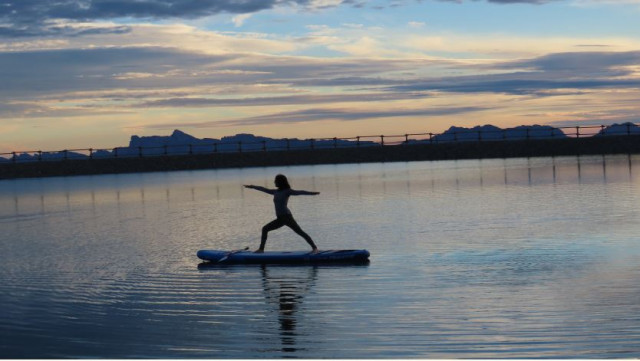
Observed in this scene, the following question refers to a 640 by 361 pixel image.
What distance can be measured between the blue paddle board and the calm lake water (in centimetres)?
34

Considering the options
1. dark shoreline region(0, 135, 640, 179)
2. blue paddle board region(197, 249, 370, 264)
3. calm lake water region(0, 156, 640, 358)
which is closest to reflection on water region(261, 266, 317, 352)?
calm lake water region(0, 156, 640, 358)

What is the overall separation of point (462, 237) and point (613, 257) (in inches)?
172

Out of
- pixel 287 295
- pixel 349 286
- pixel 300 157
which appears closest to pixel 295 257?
pixel 349 286

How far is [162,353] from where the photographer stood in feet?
33.2

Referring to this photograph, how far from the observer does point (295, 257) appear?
17.2m

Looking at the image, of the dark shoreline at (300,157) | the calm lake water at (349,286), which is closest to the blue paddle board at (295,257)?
the calm lake water at (349,286)

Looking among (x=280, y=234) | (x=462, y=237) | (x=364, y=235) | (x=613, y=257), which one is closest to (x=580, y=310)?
(x=613, y=257)

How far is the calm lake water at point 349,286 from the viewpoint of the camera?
10.4 metres

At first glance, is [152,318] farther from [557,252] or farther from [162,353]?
[557,252]

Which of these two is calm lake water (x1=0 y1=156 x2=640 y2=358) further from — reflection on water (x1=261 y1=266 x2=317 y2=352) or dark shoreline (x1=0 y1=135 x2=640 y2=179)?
dark shoreline (x1=0 y1=135 x2=640 y2=179)

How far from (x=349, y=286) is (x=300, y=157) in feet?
208

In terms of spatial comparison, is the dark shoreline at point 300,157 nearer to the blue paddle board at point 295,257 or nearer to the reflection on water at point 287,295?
the blue paddle board at point 295,257

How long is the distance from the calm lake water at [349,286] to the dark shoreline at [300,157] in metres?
47.6

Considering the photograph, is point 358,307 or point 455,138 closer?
point 358,307
